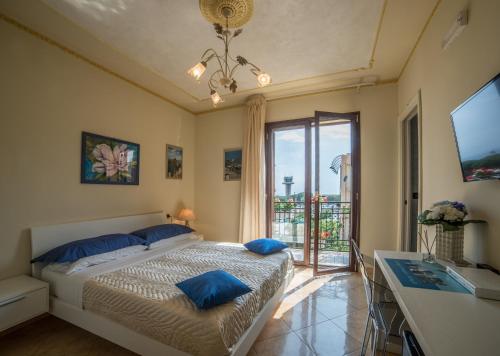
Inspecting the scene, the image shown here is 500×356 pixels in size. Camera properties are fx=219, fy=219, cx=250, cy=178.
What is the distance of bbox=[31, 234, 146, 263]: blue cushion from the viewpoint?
79.6 inches

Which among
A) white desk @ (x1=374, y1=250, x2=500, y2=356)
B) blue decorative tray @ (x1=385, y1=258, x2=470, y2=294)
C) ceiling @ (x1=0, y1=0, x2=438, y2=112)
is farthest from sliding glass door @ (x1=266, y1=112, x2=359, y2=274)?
white desk @ (x1=374, y1=250, x2=500, y2=356)

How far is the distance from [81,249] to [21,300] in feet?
1.66

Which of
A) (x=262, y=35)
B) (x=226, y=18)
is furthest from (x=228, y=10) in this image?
(x=262, y=35)

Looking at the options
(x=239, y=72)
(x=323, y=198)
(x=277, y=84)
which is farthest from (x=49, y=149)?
(x=323, y=198)

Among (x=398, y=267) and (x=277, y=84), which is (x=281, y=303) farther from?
(x=277, y=84)

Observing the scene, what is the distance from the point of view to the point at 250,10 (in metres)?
1.86

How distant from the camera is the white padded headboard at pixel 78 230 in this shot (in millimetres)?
2160

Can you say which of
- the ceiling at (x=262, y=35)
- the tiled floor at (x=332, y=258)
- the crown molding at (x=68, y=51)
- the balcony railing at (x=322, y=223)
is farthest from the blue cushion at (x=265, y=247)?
the crown molding at (x=68, y=51)

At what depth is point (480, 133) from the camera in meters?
1.19

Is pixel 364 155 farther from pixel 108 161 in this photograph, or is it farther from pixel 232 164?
pixel 108 161

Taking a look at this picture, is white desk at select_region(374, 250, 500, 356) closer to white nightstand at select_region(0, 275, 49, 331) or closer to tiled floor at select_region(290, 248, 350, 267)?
tiled floor at select_region(290, 248, 350, 267)

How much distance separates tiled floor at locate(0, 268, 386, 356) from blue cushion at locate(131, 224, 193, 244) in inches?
41.0

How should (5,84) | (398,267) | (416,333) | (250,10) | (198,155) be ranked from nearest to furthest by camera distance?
(416,333) < (398,267) < (250,10) < (5,84) < (198,155)

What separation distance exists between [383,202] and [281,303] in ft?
6.72
